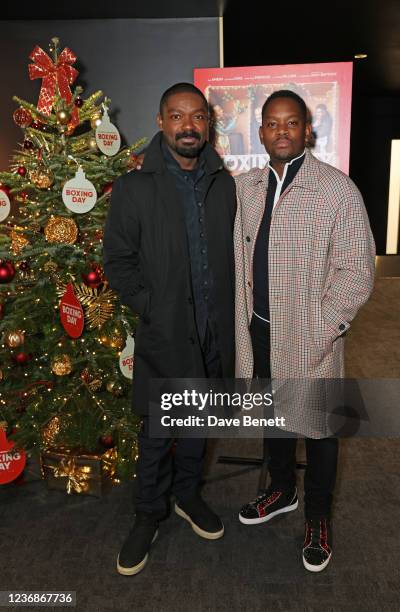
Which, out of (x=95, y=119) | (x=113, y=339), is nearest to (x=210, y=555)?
(x=113, y=339)

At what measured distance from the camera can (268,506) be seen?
2.26m

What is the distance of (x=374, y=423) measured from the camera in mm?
3211

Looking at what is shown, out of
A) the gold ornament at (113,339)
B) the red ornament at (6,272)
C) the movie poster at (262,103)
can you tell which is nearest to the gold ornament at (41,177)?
the red ornament at (6,272)

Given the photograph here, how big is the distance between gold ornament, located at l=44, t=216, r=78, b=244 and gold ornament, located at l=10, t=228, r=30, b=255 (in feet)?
0.40

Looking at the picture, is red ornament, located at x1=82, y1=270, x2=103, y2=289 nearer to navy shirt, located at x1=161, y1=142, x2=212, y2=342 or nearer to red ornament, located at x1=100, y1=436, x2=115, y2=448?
navy shirt, located at x1=161, y1=142, x2=212, y2=342

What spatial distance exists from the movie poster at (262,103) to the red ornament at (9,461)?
65.5 inches

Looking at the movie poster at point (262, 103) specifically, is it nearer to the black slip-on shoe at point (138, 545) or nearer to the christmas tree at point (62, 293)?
the christmas tree at point (62, 293)

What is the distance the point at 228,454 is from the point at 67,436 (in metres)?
0.90

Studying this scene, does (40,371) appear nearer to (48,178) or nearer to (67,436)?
(67,436)

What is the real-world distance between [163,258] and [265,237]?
37cm

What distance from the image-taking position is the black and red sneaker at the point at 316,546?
76.5 inches

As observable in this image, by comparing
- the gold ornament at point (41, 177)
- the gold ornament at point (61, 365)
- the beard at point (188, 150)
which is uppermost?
the beard at point (188, 150)

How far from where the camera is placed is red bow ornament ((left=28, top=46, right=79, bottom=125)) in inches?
96.8

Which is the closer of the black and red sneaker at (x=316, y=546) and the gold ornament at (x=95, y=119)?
the black and red sneaker at (x=316, y=546)
